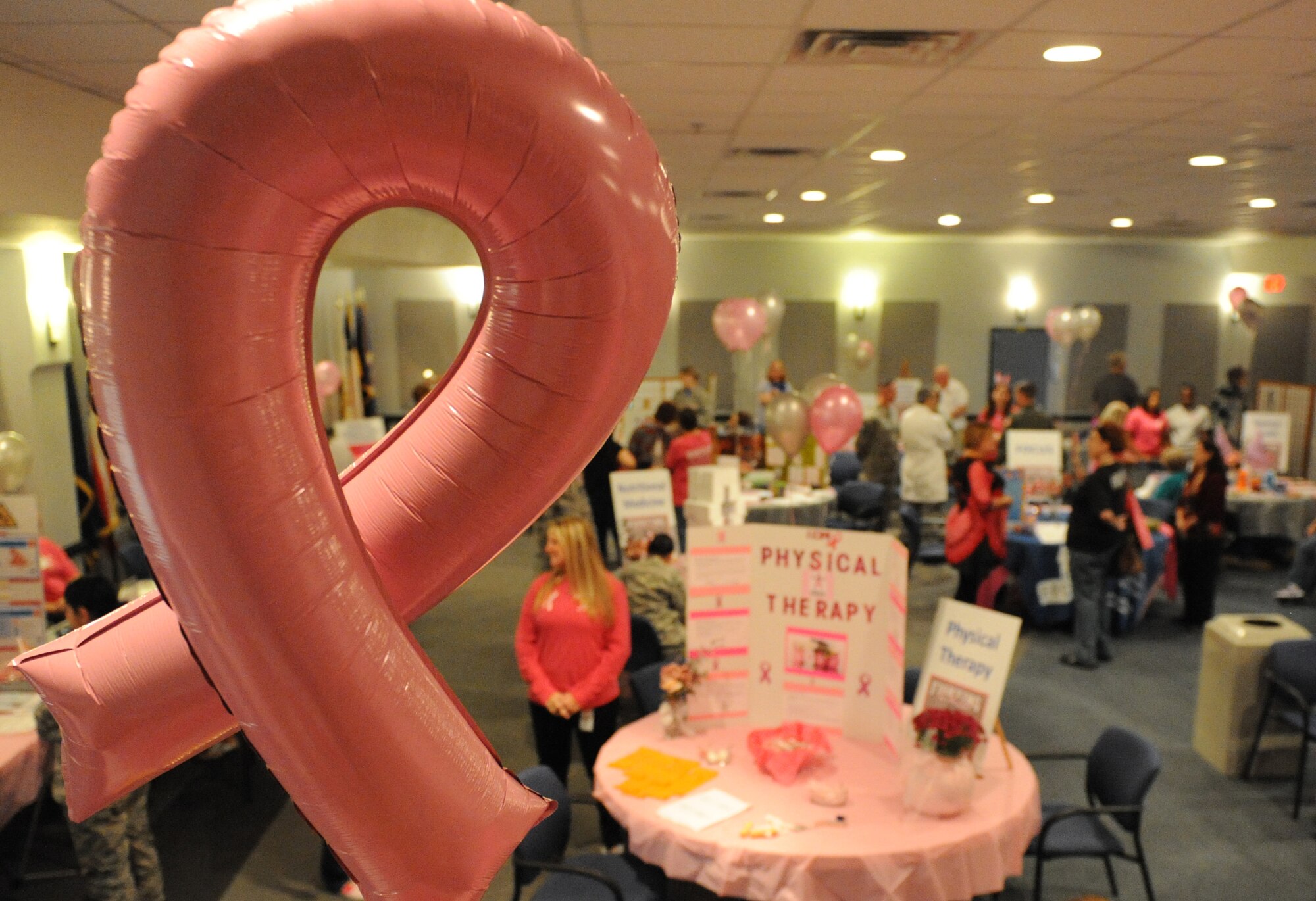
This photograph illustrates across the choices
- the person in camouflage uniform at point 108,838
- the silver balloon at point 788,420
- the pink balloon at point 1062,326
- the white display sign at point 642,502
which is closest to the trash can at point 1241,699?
the white display sign at point 642,502

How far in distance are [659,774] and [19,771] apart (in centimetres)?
249

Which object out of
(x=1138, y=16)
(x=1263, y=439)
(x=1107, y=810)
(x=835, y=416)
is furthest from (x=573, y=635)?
(x=1263, y=439)

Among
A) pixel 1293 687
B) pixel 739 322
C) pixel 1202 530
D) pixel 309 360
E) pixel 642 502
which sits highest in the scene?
pixel 739 322

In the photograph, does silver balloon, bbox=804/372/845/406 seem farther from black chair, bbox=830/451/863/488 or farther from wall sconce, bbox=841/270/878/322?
wall sconce, bbox=841/270/878/322

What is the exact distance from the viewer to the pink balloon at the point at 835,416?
8.20 meters

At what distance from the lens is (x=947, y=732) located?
3.38m

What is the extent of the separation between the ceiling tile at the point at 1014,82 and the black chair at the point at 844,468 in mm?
5948

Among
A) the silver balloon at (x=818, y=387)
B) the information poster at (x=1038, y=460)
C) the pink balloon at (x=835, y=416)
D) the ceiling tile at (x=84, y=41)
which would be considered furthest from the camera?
the information poster at (x=1038, y=460)

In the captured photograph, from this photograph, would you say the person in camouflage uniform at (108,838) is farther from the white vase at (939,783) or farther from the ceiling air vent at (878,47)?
the ceiling air vent at (878,47)

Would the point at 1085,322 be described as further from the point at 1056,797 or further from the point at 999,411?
the point at 1056,797

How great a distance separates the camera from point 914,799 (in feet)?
11.3

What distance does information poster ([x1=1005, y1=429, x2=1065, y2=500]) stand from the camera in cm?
882

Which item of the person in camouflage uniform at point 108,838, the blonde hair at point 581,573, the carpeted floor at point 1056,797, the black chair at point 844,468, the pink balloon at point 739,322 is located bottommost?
the carpeted floor at point 1056,797

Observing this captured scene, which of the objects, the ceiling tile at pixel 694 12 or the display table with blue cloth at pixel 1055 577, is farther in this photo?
the display table with blue cloth at pixel 1055 577
